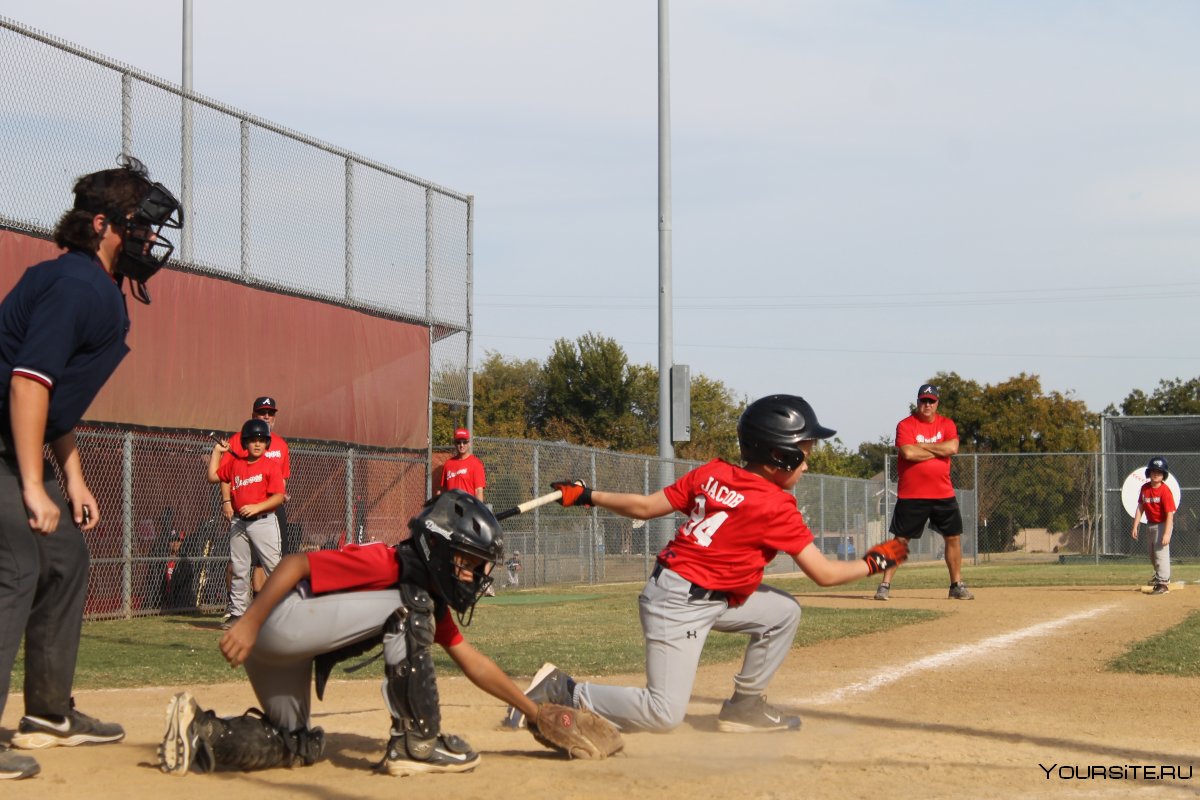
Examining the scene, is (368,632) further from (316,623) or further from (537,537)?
(537,537)

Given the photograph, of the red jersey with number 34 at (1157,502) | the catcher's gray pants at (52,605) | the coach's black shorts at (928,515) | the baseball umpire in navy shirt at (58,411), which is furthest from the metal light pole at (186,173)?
the red jersey with number 34 at (1157,502)

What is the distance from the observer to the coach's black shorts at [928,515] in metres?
12.2

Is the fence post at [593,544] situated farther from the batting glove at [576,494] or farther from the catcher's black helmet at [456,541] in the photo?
the catcher's black helmet at [456,541]

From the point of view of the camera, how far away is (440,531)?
4.50 meters

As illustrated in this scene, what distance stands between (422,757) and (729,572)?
1.57m

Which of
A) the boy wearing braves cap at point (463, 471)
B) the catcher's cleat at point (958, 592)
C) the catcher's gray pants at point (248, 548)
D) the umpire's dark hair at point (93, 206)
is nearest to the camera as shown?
the umpire's dark hair at point (93, 206)

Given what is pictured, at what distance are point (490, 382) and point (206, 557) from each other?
5063 centimetres

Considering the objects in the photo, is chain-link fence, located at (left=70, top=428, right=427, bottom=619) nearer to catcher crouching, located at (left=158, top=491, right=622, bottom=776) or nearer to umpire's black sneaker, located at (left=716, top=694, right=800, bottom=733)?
umpire's black sneaker, located at (left=716, top=694, right=800, bottom=733)

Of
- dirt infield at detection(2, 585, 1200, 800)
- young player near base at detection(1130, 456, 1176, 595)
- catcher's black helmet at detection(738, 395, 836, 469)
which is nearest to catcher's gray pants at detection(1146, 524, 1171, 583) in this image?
young player near base at detection(1130, 456, 1176, 595)

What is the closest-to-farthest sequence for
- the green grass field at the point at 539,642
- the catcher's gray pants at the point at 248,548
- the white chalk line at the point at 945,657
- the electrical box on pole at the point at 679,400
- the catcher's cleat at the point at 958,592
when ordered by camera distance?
the white chalk line at the point at 945,657 → the green grass field at the point at 539,642 → the catcher's gray pants at the point at 248,548 → the catcher's cleat at the point at 958,592 → the electrical box on pole at the point at 679,400

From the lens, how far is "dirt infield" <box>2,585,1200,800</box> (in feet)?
14.3

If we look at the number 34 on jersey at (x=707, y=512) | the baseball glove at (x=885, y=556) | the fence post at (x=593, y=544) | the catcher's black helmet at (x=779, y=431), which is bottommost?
the fence post at (x=593, y=544)

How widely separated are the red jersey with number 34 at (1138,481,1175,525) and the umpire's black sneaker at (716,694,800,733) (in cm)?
1105

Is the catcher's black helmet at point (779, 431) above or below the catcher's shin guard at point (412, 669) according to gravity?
above
